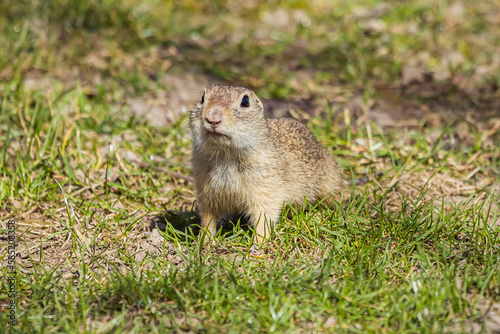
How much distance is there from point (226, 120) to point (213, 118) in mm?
99

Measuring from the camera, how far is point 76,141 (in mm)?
5387

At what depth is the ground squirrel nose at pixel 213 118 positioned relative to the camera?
361cm

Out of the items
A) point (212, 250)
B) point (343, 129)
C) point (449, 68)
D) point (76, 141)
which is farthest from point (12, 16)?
point (449, 68)

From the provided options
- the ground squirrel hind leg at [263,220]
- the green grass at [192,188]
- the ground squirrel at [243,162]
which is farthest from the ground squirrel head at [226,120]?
the green grass at [192,188]

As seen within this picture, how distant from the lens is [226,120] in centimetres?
367

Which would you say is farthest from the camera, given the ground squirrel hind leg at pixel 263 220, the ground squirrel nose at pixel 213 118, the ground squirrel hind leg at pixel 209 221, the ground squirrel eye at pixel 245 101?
the ground squirrel hind leg at pixel 209 221

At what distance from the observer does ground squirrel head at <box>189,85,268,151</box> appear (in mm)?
3656

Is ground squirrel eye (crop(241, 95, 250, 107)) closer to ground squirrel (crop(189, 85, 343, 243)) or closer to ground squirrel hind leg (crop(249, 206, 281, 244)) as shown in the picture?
ground squirrel (crop(189, 85, 343, 243))

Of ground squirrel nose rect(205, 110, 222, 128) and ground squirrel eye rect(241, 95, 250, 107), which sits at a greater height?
ground squirrel eye rect(241, 95, 250, 107)

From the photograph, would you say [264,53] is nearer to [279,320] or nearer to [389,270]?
[389,270]

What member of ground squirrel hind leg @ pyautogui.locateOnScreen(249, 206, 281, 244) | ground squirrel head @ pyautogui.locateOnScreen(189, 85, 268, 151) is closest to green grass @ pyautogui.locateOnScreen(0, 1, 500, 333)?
ground squirrel hind leg @ pyautogui.locateOnScreen(249, 206, 281, 244)

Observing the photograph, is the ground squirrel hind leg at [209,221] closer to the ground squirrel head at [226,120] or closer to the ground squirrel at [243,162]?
the ground squirrel at [243,162]

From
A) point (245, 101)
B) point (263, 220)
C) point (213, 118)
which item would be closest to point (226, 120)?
point (213, 118)

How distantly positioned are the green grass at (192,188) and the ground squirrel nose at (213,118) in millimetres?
824
